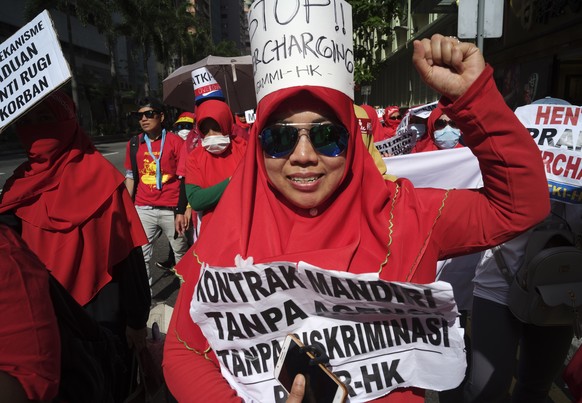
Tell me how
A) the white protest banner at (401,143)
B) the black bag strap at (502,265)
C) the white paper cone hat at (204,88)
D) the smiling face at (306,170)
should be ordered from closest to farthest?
the smiling face at (306,170)
the black bag strap at (502,265)
the white protest banner at (401,143)
the white paper cone hat at (204,88)

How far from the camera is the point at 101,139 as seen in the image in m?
34.9

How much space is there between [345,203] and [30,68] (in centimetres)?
169

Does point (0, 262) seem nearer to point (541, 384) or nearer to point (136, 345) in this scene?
point (136, 345)

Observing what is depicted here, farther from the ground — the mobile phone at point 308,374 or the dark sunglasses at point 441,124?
the dark sunglasses at point 441,124

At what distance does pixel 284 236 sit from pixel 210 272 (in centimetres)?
29

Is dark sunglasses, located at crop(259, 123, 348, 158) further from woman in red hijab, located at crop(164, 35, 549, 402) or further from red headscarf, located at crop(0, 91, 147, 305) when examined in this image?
red headscarf, located at crop(0, 91, 147, 305)

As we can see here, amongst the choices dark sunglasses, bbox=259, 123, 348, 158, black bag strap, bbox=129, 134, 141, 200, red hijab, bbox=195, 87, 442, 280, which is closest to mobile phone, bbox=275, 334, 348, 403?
red hijab, bbox=195, 87, 442, 280

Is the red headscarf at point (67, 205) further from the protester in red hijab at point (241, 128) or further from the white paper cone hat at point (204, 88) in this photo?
the white paper cone hat at point (204, 88)

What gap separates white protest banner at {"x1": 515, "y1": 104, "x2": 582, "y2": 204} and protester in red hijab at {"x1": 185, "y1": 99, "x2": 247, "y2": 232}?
2.32 metres

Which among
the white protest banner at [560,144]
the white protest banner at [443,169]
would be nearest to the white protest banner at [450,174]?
the white protest banner at [443,169]

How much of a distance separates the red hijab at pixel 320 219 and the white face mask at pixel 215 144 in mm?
2670

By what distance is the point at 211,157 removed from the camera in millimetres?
4363

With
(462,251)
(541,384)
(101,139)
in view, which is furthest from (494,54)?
(101,139)

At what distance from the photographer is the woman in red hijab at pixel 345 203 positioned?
139 centimetres
